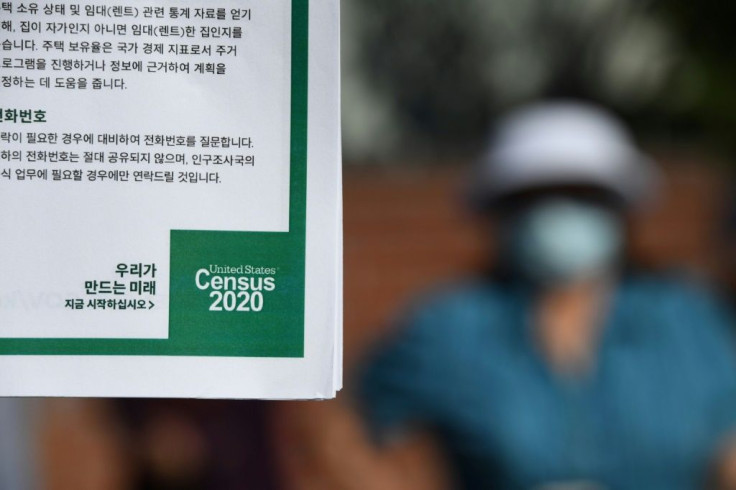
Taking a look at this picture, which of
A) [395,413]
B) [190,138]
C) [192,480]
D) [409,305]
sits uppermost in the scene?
[190,138]

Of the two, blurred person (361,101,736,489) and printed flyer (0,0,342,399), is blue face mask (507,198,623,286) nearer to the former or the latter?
blurred person (361,101,736,489)

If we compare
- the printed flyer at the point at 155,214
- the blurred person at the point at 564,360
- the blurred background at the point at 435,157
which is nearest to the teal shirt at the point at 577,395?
the blurred person at the point at 564,360

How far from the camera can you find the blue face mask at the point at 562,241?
10.2 feet

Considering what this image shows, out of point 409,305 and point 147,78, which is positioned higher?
point 147,78

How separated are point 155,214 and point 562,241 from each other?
2.49 m

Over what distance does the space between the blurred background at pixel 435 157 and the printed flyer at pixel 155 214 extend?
2.80 meters

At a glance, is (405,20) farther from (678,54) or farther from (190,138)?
(190,138)

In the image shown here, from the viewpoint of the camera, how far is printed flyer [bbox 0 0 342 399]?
733 mm

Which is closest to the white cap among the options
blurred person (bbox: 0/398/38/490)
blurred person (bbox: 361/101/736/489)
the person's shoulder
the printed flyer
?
blurred person (bbox: 361/101/736/489)

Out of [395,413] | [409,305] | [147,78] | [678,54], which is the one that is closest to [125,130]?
[147,78]

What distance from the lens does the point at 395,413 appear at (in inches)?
123

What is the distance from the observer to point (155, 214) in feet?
2.41

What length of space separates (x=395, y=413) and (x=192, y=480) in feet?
2.66

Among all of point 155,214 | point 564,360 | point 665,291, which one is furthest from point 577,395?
point 155,214
